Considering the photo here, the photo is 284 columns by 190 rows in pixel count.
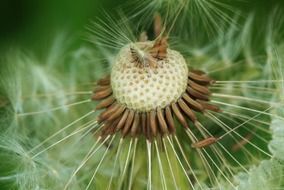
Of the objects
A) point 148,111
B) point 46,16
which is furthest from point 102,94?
point 46,16

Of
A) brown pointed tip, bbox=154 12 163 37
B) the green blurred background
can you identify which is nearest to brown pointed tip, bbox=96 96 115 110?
brown pointed tip, bbox=154 12 163 37

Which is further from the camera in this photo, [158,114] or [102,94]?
[102,94]

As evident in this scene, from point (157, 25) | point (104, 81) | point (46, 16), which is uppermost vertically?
point (46, 16)

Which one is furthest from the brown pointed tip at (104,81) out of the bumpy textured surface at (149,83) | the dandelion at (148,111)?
the bumpy textured surface at (149,83)

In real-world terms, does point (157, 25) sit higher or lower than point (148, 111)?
higher

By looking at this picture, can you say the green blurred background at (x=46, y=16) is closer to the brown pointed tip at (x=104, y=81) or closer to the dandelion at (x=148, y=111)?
the dandelion at (x=148, y=111)

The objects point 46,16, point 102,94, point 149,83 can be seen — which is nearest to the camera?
point 149,83

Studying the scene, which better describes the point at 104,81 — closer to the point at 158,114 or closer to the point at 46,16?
the point at 158,114

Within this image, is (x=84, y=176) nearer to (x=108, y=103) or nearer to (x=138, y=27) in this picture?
(x=108, y=103)
